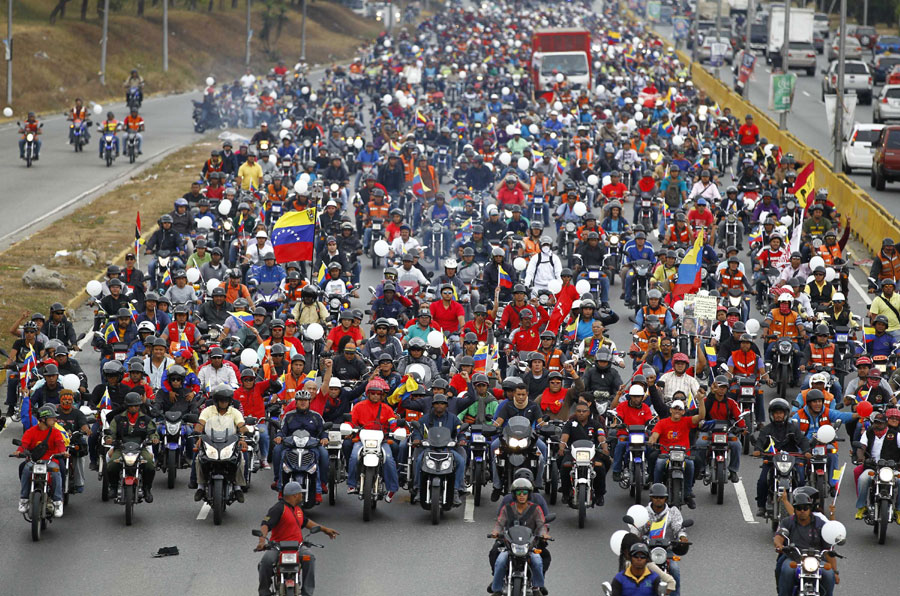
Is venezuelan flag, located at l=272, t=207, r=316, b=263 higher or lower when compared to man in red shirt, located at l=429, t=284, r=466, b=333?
higher

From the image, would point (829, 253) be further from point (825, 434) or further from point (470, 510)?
point (470, 510)

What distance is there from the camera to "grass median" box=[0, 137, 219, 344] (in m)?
29.8

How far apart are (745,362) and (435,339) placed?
13.2 ft

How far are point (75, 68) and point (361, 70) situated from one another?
13.7 meters

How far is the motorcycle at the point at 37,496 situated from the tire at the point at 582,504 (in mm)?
5564

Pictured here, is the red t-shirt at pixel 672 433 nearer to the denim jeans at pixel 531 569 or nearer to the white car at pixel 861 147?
the denim jeans at pixel 531 569

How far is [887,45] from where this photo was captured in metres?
86.4

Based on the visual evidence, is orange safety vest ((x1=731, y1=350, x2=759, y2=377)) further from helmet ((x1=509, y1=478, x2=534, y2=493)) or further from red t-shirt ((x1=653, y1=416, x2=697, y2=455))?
helmet ((x1=509, y1=478, x2=534, y2=493))

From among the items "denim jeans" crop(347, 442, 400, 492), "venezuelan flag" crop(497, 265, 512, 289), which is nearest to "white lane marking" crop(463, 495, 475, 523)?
"denim jeans" crop(347, 442, 400, 492)

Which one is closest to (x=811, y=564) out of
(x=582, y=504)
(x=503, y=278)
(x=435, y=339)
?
(x=582, y=504)

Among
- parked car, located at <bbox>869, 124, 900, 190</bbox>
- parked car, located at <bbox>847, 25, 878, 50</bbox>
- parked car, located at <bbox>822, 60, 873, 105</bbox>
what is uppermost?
parked car, located at <bbox>847, 25, 878, 50</bbox>

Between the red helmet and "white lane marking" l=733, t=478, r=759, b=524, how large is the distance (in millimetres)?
4215

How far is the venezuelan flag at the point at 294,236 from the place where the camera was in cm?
2536

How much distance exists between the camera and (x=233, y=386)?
1942 centimetres
